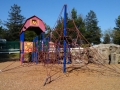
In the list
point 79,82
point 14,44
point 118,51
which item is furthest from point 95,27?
point 79,82

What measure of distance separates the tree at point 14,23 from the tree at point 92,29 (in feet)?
60.7

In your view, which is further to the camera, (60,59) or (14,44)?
(14,44)

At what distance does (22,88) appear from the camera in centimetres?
587

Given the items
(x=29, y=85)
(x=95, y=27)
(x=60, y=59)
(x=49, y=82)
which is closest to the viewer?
(x=29, y=85)

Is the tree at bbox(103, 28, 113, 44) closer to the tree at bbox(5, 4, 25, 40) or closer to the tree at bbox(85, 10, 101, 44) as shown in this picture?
the tree at bbox(85, 10, 101, 44)

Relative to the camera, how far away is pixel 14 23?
53625 mm

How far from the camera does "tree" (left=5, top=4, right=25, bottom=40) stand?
49531 mm

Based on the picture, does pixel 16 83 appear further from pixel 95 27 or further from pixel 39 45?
pixel 95 27

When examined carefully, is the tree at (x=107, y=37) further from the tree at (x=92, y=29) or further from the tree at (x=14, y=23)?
the tree at (x=14, y=23)

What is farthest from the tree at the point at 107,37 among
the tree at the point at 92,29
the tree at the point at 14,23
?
the tree at the point at 14,23

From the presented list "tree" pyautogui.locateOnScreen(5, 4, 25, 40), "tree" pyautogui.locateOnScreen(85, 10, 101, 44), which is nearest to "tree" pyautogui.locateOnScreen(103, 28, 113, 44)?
"tree" pyautogui.locateOnScreen(85, 10, 101, 44)

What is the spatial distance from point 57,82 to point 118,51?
8580 mm

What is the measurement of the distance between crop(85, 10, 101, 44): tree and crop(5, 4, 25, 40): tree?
18513 millimetres

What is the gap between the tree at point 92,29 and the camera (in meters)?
52.4
